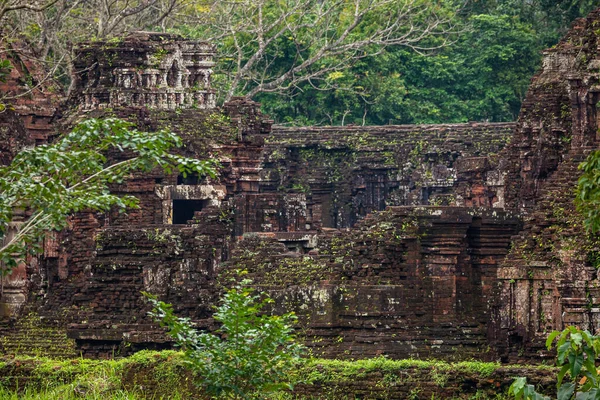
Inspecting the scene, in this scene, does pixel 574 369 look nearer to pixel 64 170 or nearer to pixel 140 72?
pixel 64 170

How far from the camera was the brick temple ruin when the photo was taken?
22750mm

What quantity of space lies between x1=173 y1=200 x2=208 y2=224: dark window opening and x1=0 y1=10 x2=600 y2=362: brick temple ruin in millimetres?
45

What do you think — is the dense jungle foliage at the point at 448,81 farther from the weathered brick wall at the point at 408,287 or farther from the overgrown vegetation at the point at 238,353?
the overgrown vegetation at the point at 238,353

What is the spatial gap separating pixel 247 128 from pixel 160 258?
364 inches

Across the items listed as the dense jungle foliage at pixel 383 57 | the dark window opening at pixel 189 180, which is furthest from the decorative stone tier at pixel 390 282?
the dense jungle foliage at pixel 383 57

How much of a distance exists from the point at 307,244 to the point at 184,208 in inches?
328

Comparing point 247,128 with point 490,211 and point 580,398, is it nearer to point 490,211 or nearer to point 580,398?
point 490,211

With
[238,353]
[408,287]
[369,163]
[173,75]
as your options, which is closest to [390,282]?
[408,287]

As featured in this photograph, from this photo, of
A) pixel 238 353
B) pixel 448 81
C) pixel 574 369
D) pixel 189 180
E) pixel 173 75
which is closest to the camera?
pixel 574 369

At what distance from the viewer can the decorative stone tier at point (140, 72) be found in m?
35.6

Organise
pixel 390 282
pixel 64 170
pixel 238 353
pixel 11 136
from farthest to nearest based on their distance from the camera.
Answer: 1. pixel 11 136
2. pixel 390 282
3. pixel 64 170
4. pixel 238 353

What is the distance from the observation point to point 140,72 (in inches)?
1412

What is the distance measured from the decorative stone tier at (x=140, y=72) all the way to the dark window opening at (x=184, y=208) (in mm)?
2077

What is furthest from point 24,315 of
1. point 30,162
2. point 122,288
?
point 30,162
